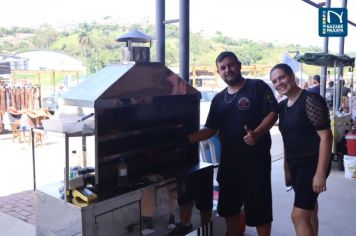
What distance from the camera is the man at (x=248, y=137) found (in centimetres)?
243

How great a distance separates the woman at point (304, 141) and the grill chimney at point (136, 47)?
2.93 ft

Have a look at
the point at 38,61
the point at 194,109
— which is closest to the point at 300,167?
the point at 194,109

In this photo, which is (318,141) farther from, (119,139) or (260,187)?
(119,139)

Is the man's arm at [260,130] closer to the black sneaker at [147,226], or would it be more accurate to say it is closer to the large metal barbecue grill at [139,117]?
the large metal barbecue grill at [139,117]

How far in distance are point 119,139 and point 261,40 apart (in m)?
40.4

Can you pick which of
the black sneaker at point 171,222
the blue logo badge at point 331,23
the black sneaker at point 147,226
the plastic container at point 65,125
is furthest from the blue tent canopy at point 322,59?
the plastic container at point 65,125

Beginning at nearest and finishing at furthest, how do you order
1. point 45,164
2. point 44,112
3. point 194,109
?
point 194,109
point 45,164
point 44,112

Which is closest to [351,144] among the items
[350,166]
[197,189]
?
[350,166]

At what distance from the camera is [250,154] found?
2.45 m

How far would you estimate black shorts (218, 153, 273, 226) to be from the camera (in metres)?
2.45

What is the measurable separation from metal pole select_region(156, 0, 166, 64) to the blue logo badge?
457cm

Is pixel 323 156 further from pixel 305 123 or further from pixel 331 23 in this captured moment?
pixel 331 23

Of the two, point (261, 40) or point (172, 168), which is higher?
point (261, 40)

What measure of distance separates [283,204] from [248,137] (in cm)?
211
